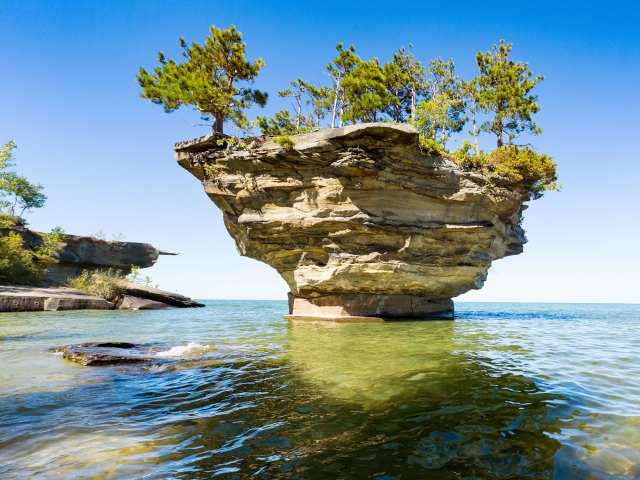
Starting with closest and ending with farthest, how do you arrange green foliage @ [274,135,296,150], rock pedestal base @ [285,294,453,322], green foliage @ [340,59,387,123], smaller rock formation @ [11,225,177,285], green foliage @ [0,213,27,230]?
green foliage @ [274,135,296,150] → rock pedestal base @ [285,294,453,322] → green foliage @ [340,59,387,123] → green foliage @ [0,213,27,230] → smaller rock formation @ [11,225,177,285]

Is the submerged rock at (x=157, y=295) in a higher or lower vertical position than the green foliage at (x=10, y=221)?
lower

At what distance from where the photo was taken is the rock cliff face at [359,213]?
58.4 feet

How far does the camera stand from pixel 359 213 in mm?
18188

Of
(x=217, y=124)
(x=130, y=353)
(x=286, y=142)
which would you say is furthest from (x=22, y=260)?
(x=130, y=353)

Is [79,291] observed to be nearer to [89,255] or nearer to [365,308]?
[89,255]

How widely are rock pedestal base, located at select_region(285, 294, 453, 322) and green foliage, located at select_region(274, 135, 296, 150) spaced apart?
28.5 ft

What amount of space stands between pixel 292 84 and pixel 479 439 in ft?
97.0

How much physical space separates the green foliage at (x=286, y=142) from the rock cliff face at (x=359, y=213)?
0.25 m

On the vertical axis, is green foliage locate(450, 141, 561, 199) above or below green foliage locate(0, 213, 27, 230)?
above

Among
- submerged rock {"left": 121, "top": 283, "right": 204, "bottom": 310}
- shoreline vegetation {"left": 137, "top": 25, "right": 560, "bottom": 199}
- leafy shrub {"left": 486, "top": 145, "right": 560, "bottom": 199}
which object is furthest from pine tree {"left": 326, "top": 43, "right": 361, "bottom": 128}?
submerged rock {"left": 121, "top": 283, "right": 204, "bottom": 310}

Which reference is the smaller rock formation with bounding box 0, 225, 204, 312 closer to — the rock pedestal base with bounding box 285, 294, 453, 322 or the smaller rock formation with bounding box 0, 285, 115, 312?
the smaller rock formation with bounding box 0, 285, 115, 312

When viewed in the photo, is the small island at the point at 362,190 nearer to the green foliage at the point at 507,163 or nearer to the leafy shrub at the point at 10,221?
the green foliage at the point at 507,163

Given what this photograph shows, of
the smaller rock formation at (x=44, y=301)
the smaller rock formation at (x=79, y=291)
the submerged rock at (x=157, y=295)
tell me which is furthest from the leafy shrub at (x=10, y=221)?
the submerged rock at (x=157, y=295)

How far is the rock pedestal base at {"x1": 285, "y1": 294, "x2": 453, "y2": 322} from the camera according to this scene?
66.5 feet
